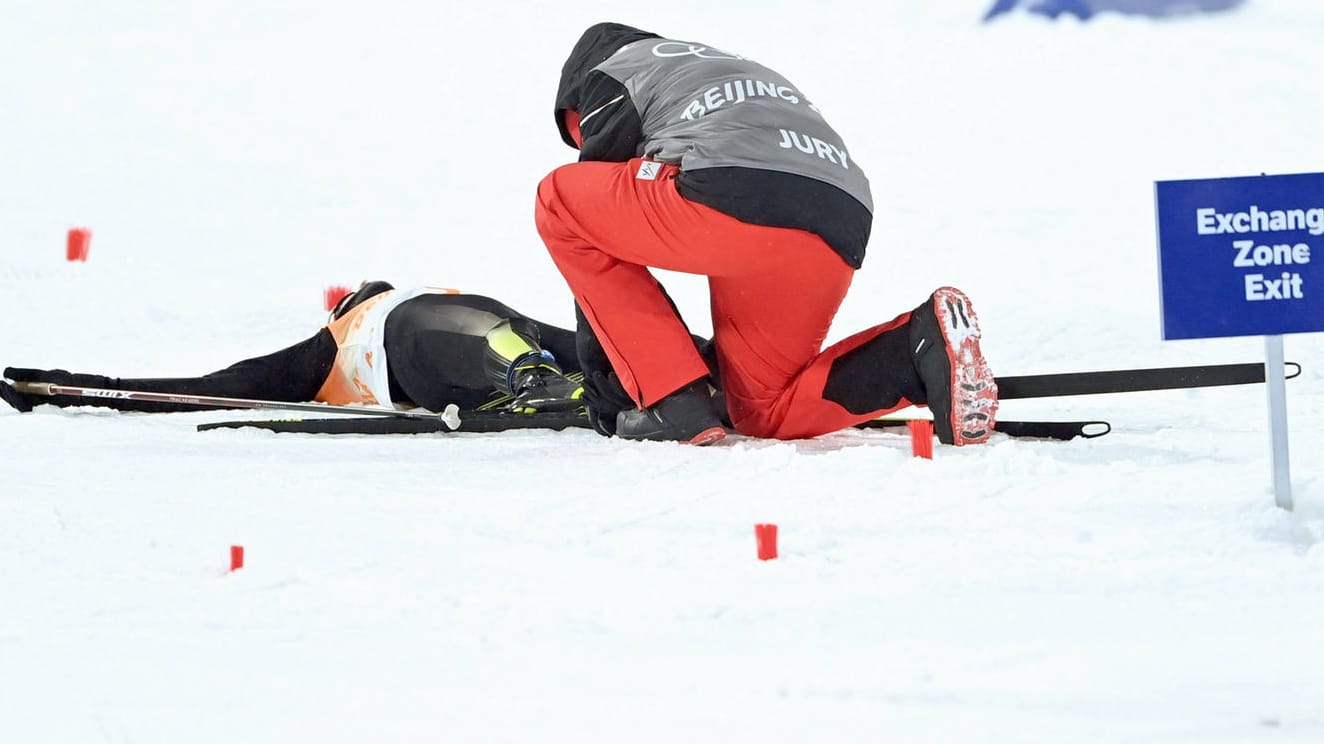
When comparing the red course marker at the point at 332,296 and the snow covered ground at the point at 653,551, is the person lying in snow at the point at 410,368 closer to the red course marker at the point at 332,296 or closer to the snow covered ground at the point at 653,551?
the snow covered ground at the point at 653,551

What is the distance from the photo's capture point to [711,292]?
307 centimetres

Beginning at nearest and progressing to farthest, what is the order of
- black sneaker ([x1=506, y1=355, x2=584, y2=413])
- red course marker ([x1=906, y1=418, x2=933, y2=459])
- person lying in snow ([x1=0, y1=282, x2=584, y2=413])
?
red course marker ([x1=906, y1=418, x2=933, y2=459]), black sneaker ([x1=506, y1=355, x2=584, y2=413]), person lying in snow ([x1=0, y1=282, x2=584, y2=413])

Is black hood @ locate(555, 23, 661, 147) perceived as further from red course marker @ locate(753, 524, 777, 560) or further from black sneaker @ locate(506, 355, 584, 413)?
red course marker @ locate(753, 524, 777, 560)

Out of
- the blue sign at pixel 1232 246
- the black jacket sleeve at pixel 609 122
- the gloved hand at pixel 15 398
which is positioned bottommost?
the gloved hand at pixel 15 398

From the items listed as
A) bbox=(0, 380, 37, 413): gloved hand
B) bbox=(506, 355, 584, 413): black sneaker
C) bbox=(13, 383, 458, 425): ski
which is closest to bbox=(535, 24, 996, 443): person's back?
bbox=(506, 355, 584, 413): black sneaker

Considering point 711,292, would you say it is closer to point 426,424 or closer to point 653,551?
point 426,424

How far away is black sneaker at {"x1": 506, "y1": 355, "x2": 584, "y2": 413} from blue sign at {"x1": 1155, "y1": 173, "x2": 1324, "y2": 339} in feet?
5.69

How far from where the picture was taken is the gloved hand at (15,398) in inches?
145

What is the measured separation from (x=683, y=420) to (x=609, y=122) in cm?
68

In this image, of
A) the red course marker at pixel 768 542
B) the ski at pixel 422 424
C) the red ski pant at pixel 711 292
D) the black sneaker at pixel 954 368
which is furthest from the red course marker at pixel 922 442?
the ski at pixel 422 424

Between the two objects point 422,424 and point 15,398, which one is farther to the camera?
point 15,398

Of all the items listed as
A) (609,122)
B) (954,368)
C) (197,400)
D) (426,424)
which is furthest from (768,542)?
(197,400)

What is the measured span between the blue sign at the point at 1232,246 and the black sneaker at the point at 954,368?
76cm

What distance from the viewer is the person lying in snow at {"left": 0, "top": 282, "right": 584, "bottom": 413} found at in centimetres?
367
